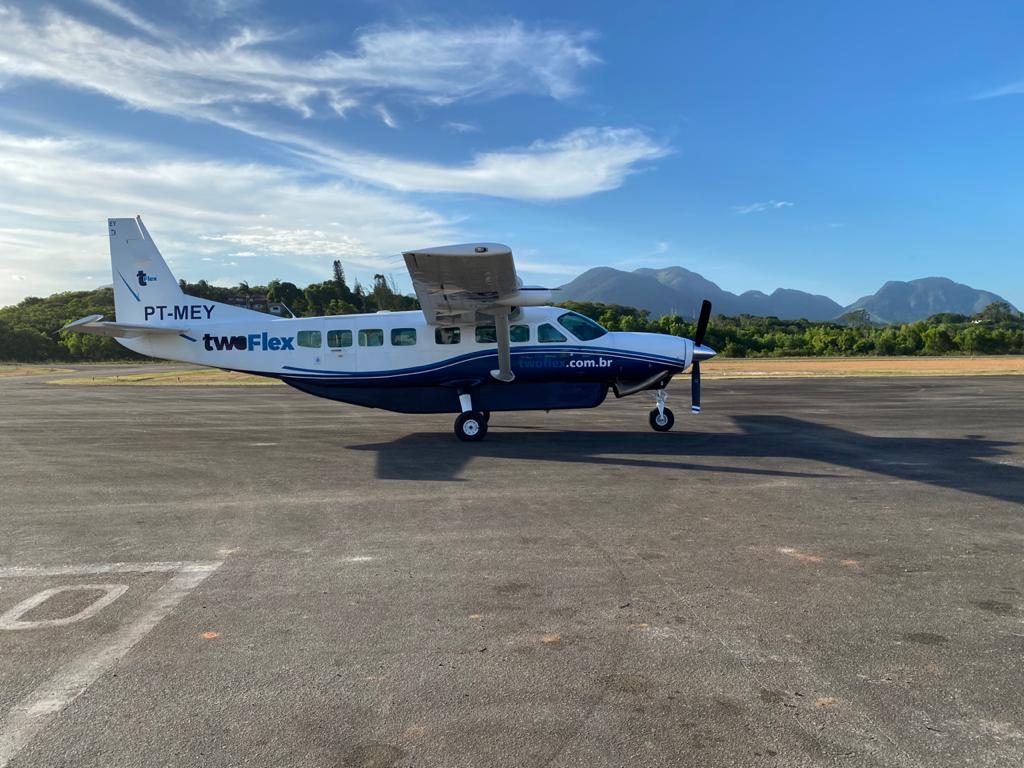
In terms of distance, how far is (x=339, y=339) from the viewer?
13.7m

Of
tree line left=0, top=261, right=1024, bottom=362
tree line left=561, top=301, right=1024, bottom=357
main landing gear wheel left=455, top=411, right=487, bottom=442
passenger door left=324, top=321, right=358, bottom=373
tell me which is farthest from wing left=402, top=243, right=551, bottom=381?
tree line left=561, top=301, right=1024, bottom=357

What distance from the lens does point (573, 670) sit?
3547mm

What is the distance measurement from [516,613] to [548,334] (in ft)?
30.6

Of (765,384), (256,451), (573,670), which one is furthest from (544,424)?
(765,384)

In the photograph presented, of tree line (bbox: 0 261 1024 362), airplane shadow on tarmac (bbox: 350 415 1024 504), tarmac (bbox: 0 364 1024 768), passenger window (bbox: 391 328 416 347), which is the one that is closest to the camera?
tarmac (bbox: 0 364 1024 768)

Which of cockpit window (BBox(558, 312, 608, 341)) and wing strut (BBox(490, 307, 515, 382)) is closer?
wing strut (BBox(490, 307, 515, 382))

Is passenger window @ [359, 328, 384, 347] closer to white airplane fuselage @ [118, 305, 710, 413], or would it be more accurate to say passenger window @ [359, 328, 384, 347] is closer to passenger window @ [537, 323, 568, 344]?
white airplane fuselage @ [118, 305, 710, 413]

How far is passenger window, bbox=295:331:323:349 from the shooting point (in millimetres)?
13719

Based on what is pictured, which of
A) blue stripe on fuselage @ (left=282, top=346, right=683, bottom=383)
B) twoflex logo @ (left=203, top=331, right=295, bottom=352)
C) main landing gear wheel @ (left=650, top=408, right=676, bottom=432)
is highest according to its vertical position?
twoflex logo @ (left=203, top=331, right=295, bottom=352)

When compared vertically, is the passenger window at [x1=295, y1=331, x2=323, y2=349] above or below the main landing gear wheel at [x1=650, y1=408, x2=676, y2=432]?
above

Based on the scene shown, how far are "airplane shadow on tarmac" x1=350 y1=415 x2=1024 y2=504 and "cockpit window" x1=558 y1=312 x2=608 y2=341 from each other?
2165 mm

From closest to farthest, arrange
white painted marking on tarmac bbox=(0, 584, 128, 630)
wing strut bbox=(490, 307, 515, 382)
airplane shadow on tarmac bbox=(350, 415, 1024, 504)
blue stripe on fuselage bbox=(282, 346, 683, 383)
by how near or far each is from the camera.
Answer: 1. white painted marking on tarmac bbox=(0, 584, 128, 630)
2. airplane shadow on tarmac bbox=(350, 415, 1024, 504)
3. wing strut bbox=(490, 307, 515, 382)
4. blue stripe on fuselage bbox=(282, 346, 683, 383)

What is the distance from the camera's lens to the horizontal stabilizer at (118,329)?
1348cm

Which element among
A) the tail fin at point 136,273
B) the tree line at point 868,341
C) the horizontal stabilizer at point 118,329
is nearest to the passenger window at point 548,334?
the horizontal stabilizer at point 118,329
